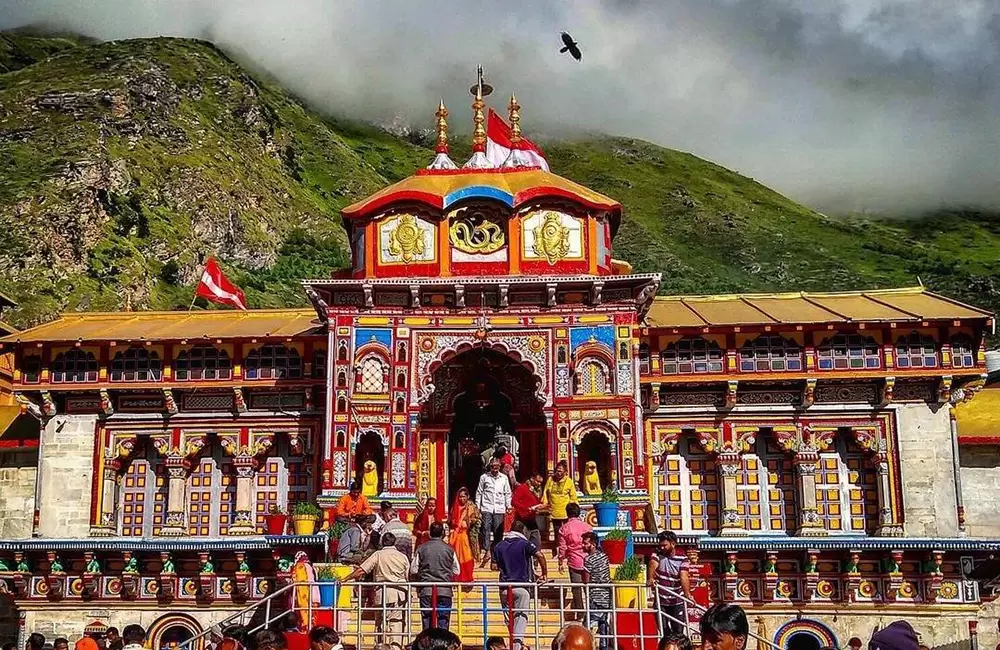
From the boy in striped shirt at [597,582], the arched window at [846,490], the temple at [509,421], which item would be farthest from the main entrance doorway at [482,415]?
the boy in striped shirt at [597,582]

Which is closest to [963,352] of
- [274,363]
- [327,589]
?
[327,589]

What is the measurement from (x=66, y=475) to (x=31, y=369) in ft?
9.20

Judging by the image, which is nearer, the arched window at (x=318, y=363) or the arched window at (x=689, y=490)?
the arched window at (x=689, y=490)

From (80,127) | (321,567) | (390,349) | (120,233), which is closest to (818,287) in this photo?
(120,233)

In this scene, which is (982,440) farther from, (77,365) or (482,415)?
(77,365)

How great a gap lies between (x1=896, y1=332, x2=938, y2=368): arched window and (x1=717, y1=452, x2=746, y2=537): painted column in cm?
449

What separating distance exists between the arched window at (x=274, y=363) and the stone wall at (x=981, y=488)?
1634 centimetres

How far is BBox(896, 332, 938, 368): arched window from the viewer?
26875 millimetres

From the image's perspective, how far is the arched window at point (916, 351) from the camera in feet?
88.2

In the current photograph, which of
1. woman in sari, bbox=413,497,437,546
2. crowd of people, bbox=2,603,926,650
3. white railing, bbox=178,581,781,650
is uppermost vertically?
woman in sari, bbox=413,497,437,546

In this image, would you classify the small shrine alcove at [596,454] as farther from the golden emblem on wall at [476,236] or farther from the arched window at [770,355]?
the golden emblem on wall at [476,236]

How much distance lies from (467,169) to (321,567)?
1125 cm

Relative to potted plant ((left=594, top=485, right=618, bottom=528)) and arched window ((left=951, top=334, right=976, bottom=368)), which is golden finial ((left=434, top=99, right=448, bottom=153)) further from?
arched window ((left=951, top=334, right=976, bottom=368))

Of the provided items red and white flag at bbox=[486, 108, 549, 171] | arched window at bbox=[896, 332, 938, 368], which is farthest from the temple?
red and white flag at bbox=[486, 108, 549, 171]
